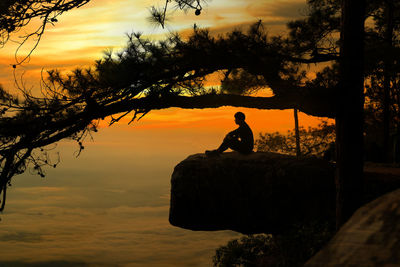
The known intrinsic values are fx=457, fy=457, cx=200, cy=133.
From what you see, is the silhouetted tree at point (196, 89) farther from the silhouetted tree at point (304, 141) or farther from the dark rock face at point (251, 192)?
the silhouetted tree at point (304, 141)

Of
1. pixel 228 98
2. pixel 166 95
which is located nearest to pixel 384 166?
pixel 228 98

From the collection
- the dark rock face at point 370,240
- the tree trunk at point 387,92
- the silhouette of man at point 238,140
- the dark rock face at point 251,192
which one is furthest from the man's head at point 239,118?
the dark rock face at point 370,240

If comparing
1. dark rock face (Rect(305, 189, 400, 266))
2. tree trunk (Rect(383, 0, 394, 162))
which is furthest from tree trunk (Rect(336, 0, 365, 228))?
dark rock face (Rect(305, 189, 400, 266))

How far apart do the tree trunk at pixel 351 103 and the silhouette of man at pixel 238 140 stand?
3.48m

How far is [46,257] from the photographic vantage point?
17925cm

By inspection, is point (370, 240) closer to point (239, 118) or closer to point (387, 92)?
point (239, 118)

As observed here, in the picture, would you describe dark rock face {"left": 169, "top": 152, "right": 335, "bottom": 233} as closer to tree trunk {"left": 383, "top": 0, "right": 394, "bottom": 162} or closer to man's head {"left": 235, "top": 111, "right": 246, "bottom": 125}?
man's head {"left": 235, "top": 111, "right": 246, "bottom": 125}

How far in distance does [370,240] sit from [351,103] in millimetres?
6576

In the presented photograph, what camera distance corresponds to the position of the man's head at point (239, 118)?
1143 centimetres

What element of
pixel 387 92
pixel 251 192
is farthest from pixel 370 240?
pixel 387 92

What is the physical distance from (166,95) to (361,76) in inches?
140

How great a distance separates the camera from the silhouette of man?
457 inches

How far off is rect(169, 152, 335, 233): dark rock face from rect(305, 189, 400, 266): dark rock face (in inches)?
363

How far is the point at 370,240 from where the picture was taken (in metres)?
1.96
